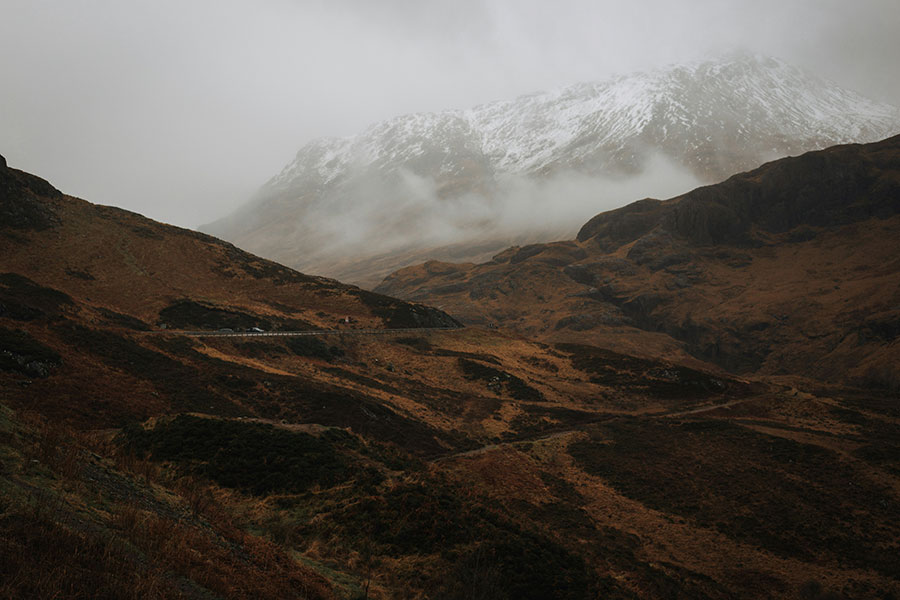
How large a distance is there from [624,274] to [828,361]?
2223 inches

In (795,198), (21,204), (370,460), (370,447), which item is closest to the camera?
(370,460)

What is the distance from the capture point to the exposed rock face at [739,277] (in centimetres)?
8981

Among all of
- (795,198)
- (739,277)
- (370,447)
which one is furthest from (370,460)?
(795,198)

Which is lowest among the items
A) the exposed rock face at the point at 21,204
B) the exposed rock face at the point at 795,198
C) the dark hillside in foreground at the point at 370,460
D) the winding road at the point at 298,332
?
the dark hillside in foreground at the point at 370,460

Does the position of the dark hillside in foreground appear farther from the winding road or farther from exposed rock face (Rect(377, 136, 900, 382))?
exposed rock face (Rect(377, 136, 900, 382))

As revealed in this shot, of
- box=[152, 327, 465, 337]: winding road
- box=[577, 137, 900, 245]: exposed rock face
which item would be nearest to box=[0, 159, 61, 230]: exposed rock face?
box=[152, 327, 465, 337]: winding road

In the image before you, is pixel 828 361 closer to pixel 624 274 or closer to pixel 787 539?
pixel 624 274

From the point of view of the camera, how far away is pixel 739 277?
391ft

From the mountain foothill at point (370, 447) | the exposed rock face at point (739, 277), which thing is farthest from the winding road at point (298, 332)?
the exposed rock face at point (739, 277)

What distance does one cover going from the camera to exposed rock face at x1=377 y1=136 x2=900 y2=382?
8981 centimetres

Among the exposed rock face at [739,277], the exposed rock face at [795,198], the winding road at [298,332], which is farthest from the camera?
the exposed rock face at [795,198]

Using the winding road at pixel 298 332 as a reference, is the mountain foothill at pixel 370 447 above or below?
below

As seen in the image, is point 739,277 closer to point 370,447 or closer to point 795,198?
point 795,198

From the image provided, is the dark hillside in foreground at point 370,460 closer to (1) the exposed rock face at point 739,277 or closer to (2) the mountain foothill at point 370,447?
(2) the mountain foothill at point 370,447
